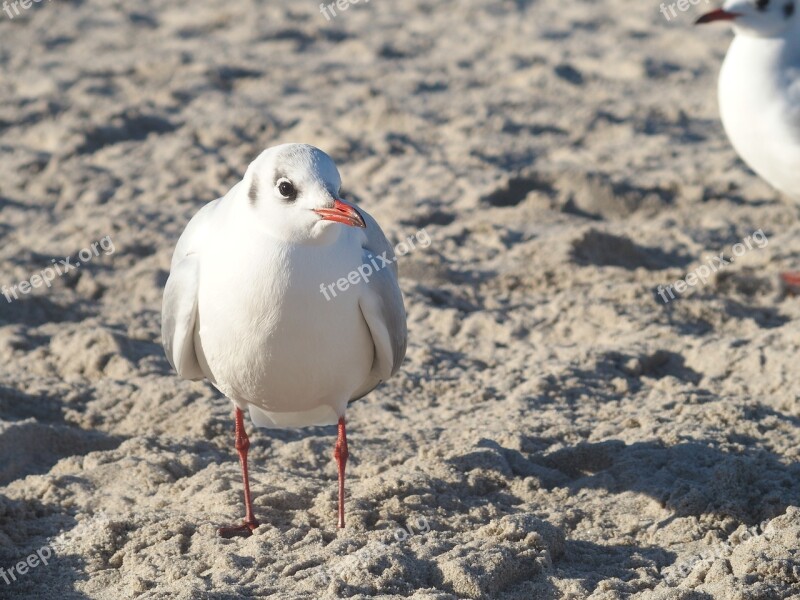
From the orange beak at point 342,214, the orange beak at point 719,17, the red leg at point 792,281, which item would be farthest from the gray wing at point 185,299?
the orange beak at point 719,17

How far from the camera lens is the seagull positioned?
11.2 ft

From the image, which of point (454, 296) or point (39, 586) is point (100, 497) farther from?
point (454, 296)

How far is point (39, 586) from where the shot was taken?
3.52 metres

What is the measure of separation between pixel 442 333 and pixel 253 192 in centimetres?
212

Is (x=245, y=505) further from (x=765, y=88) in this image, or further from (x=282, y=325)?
(x=765, y=88)

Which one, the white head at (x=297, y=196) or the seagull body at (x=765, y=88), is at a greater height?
the white head at (x=297, y=196)

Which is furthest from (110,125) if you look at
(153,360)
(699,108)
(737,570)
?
(737,570)

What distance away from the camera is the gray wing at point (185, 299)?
379 centimetres

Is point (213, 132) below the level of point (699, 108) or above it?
above

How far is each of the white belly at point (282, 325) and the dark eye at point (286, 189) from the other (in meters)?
0.16

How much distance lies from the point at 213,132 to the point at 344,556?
4.93m

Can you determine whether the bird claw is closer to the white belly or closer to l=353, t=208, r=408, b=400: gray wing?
the white belly

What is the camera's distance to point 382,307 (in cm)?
383

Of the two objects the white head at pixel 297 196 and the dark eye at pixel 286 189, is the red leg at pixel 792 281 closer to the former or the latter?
the white head at pixel 297 196
